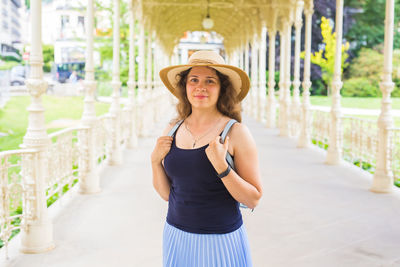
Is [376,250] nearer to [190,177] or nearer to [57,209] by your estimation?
[190,177]

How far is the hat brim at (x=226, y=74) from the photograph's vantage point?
1.94m

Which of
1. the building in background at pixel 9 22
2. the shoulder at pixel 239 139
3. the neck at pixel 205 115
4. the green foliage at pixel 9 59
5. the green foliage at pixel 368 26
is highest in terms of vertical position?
the green foliage at pixel 368 26

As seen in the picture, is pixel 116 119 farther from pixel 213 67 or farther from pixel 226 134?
pixel 226 134

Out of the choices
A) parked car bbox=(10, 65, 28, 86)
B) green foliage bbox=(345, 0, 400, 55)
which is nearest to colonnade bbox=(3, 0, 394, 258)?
parked car bbox=(10, 65, 28, 86)

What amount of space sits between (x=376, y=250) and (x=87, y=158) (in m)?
3.94

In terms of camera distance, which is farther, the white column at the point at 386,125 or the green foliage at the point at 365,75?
the green foliage at the point at 365,75

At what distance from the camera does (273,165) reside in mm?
8531

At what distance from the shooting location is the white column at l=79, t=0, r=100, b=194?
20.3 feet

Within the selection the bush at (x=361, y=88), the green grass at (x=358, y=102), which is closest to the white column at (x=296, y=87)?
the green grass at (x=358, y=102)

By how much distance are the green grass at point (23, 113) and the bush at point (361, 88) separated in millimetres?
17321

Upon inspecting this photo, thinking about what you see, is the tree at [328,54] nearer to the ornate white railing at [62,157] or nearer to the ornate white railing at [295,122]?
the ornate white railing at [295,122]

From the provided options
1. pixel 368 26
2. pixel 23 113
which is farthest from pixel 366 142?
pixel 368 26

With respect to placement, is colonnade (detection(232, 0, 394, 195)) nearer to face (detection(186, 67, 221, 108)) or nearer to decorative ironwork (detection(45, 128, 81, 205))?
decorative ironwork (detection(45, 128, 81, 205))

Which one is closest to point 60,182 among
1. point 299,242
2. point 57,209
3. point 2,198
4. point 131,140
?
point 57,209
